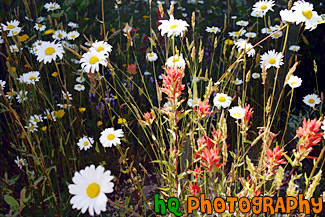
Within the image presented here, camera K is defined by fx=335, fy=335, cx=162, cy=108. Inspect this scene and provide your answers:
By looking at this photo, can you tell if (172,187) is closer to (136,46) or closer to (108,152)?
(108,152)

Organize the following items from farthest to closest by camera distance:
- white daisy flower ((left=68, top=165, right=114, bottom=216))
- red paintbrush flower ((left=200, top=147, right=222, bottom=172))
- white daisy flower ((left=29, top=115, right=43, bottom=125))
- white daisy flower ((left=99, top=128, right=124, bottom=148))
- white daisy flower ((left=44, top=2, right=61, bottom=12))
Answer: white daisy flower ((left=44, top=2, right=61, bottom=12)), white daisy flower ((left=29, top=115, right=43, bottom=125)), white daisy flower ((left=99, top=128, right=124, bottom=148)), red paintbrush flower ((left=200, top=147, right=222, bottom=172)), white daisy flower ((left=68, top=165, right=114, bottom=216))

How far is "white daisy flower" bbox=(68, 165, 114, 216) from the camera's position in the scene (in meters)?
0.89

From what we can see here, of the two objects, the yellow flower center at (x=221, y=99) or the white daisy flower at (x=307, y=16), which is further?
the yellow flower center at (x=221, y=99)

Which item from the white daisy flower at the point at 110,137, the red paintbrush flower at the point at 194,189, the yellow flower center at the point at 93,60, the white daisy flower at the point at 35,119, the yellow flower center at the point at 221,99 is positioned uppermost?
the white daisy flower at the point at 35,119

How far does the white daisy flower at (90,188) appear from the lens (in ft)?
2.91

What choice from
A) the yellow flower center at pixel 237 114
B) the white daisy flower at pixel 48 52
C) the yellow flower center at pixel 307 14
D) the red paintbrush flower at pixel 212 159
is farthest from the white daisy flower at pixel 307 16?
the white daisy flower at pixel 48 52

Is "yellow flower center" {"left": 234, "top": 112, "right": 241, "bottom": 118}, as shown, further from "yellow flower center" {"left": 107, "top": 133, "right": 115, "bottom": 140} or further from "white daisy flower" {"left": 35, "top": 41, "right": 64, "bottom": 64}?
"white daisy flower" {"left": 35, "top": 41, "right": 64, "bottom": 64}

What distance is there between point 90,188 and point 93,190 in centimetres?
1

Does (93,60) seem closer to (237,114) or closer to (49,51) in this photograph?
(49,51)

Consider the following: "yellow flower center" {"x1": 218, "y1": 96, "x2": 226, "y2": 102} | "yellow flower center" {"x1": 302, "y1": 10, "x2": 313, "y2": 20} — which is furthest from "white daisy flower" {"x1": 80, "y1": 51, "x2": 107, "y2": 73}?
"yellow flower center" {"x1": 302, "y1": 10, "x2": 313, "y2": 20}

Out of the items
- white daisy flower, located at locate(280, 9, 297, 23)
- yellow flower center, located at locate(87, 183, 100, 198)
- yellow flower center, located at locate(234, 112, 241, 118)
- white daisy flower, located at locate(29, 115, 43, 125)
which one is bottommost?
yellow flower center, located at locate(87, 183, 100, 198)

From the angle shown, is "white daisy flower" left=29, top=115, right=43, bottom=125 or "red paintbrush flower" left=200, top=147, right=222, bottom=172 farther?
"white daisy flower" left=29, top=115, right=43, bottom=125

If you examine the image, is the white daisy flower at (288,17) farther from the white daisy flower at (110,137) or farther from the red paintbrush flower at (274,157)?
the white daisy flower at (110,137)

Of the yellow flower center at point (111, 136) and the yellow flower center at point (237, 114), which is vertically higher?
the yellow flower center at point (237, 114)
